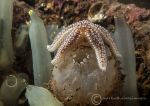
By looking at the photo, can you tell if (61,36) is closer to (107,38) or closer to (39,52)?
(107,38)

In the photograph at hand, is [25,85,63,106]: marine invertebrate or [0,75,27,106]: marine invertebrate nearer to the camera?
[25,85,63,106]: marine invertebrate

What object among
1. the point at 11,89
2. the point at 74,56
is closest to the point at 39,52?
the point at 11,89

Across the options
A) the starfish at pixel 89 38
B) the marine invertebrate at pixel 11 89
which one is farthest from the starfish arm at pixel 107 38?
the marine invertebrate at pixel 11 89

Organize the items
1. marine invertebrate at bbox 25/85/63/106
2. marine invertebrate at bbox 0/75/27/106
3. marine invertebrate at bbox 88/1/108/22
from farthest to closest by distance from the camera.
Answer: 1. marine invertebrate at bbox 88/1/108/22
2. marine invertebrate at bbox 0/75/27/106
3. marine invertebrate at bbox 25/85/63/106

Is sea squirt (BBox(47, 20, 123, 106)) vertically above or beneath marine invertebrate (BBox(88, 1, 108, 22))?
beneath

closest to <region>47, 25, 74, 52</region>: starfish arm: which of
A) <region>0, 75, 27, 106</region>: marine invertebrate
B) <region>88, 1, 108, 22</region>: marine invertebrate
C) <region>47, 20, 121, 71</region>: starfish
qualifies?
<region>47, 20, 121, 71</region>: starfish

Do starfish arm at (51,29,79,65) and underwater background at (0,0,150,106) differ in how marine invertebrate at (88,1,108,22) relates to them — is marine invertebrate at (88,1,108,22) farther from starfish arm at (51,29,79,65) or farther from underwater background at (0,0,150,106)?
starfish arm at (51,29,79,65)

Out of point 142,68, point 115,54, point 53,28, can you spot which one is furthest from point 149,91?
point 53,28
